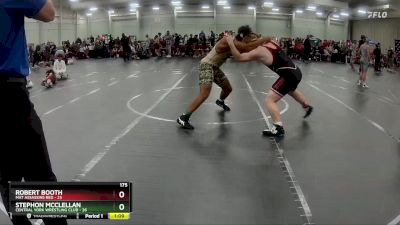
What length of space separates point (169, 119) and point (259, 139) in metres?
2.05

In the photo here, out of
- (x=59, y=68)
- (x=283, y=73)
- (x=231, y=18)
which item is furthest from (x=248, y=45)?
(x=231, y=18)

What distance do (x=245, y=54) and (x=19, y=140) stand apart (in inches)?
192

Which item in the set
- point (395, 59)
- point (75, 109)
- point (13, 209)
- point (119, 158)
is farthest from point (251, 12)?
point (13, 209)

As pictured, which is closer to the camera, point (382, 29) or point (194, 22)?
point (382, 29)

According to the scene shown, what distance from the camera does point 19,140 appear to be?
100 inches

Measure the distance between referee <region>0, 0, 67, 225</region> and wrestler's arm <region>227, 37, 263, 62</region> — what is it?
15.3 feet

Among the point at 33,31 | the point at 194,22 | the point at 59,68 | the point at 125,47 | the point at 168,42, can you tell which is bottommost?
the point at 59,68

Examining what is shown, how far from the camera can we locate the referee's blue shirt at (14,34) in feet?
7.66

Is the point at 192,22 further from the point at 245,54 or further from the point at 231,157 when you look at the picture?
the point at 231,157

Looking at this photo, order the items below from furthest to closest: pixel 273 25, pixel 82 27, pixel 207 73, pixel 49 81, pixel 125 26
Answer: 1. pixel 125 26
2. pixel 82 27
3. pixel 273 25
4. pixel 49 81
5. pixel 207 73

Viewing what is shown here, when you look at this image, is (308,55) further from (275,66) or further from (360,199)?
(360,199)

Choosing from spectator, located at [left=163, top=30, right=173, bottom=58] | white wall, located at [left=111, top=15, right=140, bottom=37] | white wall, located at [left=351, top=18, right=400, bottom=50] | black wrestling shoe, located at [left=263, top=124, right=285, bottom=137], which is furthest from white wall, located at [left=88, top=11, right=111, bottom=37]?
black wrestling shoe, located at [left=263, top=124, right=285, bottom=137]

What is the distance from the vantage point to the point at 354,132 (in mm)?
7035
